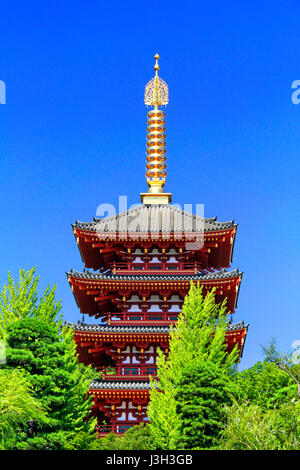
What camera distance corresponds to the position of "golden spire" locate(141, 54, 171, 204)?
1638 inches

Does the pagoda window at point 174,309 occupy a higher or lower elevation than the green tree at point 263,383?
higher

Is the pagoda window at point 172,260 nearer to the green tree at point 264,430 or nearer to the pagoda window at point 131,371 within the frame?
the pagoda window at point 131,371

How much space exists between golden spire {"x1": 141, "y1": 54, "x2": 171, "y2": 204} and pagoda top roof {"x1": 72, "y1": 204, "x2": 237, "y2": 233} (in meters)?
1.14

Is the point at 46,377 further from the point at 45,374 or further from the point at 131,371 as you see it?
the point at 131,371

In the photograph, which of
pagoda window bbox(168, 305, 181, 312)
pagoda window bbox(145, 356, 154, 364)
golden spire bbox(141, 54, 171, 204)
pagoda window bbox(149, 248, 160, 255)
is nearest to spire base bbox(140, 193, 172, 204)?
golden spire bbox(141, 54, 171, 204)

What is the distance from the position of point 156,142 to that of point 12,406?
87.7 ft

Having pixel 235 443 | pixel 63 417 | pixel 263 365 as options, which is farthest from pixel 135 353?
pixel 235 443

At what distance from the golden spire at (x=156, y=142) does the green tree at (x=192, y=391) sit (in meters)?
13.0

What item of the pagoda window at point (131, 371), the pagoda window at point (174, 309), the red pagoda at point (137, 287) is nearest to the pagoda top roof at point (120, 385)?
the red pagoda at point (137, 287)

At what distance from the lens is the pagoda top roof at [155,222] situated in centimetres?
3725

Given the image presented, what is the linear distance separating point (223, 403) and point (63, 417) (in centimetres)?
639

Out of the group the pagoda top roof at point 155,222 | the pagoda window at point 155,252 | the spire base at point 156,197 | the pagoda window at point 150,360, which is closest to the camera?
the pagoda window at point 150,360

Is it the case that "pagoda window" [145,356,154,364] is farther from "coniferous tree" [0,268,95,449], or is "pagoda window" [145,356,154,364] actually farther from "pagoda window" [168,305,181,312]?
"coniferous tree" [0,268,95,449]
